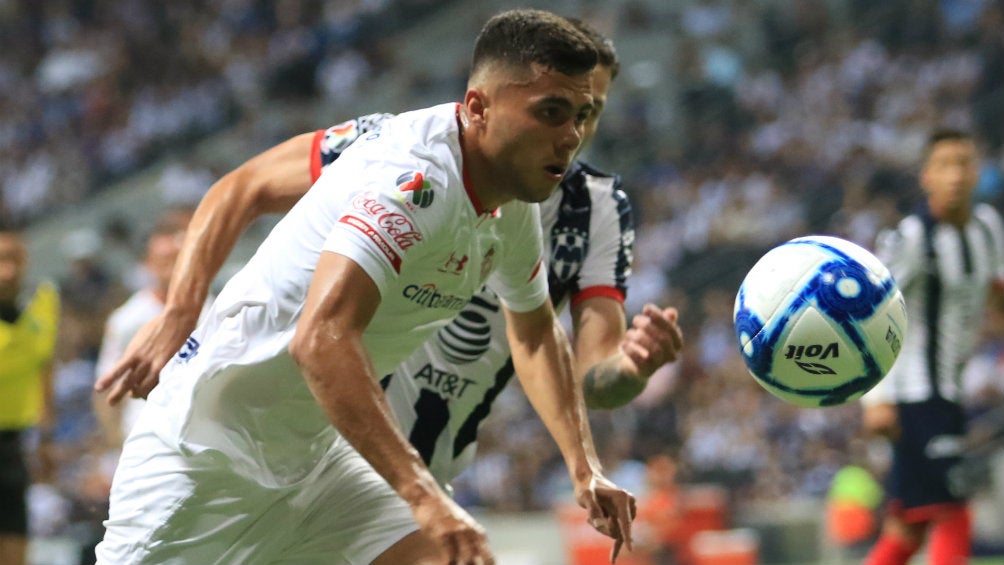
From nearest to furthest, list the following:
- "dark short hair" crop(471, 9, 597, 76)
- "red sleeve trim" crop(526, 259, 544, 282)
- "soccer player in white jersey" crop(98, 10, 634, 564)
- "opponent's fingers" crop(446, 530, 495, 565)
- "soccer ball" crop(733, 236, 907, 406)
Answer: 1. "opponent's fingers" crop(446, 530, 495, 565)
2. "soccer player in white jersey" crop(98, 10, 634, 564)
3. "dark short hair" crop(471, 9, 597, 76)
4. "red sleeve trim" crop(526, 259, 544, 282)
5. "soccer ball" crop(733, 236, 907, 406)

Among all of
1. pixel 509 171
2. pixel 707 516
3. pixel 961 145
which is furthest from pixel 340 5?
pixel 509 171

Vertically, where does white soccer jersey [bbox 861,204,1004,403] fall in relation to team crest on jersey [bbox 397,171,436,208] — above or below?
above

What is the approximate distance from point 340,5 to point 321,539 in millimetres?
20006

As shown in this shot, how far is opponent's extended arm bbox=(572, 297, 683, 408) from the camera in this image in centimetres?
389

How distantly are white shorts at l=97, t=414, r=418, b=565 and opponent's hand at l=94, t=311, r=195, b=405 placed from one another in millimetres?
290

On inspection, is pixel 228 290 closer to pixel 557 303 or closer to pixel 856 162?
pixel 557 303

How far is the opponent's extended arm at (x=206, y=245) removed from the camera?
4133mm

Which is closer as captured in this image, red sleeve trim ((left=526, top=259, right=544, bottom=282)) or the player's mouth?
the player's mouth

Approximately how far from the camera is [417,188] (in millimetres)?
3355

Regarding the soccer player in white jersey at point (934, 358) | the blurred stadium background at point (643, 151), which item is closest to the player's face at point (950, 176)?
the soccer player in white jersey at point (934, 358)

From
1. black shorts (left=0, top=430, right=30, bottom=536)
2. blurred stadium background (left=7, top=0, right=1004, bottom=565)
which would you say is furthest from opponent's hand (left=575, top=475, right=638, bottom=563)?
black shorts (left=0, top=430, right=30, bottom=536)

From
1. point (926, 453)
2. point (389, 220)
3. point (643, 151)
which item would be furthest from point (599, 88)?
point (643, 151)

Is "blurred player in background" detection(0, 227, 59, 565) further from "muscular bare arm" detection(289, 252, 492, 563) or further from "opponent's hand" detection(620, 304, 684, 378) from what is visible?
"muscular bare arm" detection(289, 252, 492, 563)

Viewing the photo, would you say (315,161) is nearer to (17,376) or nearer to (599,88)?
(599,88)
